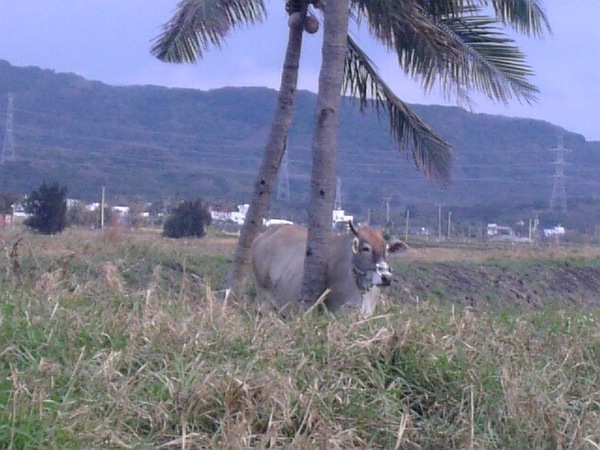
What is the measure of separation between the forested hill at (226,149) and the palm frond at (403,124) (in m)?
40.1

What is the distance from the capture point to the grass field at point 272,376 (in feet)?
20.8

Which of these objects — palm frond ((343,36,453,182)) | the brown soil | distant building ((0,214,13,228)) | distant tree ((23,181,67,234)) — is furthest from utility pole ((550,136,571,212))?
palm frond ((343,36,453,182))

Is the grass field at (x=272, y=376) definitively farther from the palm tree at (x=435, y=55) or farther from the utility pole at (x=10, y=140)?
the utility pole at (x=10, y=140)

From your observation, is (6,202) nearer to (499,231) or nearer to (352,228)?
(499,231)

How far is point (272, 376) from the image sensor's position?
6852 millimetres

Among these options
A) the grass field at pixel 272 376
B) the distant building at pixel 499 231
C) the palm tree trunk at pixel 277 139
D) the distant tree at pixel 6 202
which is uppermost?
the palm tree trunk at pixel 277 139

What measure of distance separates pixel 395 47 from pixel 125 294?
6.99 metres

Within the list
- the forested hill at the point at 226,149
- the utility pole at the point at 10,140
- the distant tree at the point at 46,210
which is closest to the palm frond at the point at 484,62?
the distant tree at the point at 46,210

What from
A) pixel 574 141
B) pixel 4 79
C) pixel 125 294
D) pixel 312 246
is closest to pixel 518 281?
pixel 312 246

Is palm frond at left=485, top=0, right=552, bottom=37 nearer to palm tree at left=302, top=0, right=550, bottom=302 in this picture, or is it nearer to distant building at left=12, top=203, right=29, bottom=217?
palm tree at left=302, top=0, right=550, bottom=302

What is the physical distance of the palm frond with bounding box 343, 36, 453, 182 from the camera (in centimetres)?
1492

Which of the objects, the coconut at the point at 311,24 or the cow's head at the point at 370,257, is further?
the coconut at the point at 311,24

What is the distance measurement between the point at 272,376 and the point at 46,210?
28.4m

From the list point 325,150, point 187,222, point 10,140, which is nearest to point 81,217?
point 187,222
